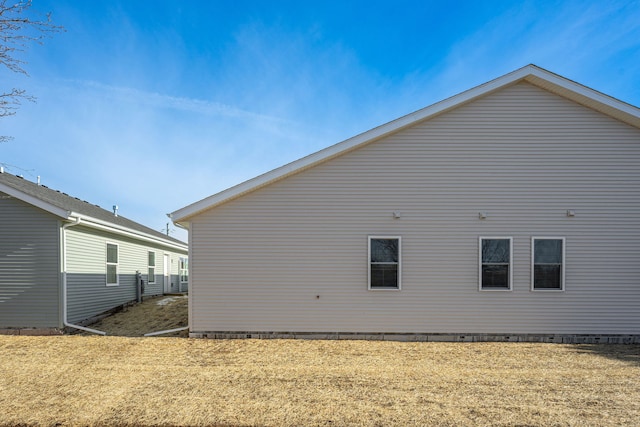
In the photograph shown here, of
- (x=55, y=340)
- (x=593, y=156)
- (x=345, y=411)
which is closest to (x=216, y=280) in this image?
(x=55, y=340)

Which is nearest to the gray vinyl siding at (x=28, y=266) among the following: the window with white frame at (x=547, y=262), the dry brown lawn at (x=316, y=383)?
the dry brown lawn at (x=316, y=383)

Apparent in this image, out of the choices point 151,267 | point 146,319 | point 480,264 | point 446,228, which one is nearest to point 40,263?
point 146,319

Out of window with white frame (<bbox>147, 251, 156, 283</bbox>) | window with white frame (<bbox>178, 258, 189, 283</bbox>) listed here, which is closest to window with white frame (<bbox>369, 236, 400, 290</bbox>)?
window with white frame (<bbox>147, 251, 156, 283</bbox>)

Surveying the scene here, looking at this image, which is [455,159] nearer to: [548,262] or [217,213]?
[548,262]

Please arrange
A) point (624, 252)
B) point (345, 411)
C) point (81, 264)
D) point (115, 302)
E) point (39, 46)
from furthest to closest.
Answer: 1. point (115, 302)
2. point (81, 264)
3. point (624, 252)
4. point (39, 46)
5. point (345, 411)

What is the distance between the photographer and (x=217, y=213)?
884cm

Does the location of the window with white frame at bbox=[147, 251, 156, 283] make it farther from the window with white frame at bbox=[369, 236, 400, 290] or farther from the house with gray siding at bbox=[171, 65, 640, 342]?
the window with white frame at bbox=[369, 236, 400, 290]

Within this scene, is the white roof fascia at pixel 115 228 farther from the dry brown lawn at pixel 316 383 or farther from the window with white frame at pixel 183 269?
the window with white frame at pixel 183 269

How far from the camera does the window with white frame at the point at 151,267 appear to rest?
→ 15312 mm

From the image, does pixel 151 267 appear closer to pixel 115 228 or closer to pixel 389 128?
pixel 115 228

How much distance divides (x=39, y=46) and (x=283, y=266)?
6.38m

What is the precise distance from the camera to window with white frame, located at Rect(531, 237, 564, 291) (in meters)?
8.54

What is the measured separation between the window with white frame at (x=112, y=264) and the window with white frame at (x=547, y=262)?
1256 cm

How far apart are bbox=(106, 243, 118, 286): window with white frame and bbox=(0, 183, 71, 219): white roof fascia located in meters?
2.91
